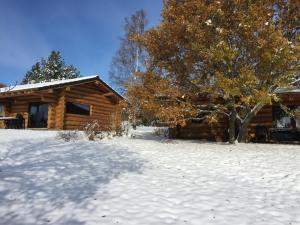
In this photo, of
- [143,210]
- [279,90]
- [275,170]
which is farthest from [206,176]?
[279,90]

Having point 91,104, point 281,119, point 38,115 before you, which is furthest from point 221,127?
point 38,115

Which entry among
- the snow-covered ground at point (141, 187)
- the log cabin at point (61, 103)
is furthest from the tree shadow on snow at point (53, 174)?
the log cabin at point (61, 103)

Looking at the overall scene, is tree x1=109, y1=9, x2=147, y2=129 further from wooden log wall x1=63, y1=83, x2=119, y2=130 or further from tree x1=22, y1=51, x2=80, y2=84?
tree x1=22, y1=51, x2=80, y2=84

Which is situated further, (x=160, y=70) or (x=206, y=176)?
(x=160, y=70)

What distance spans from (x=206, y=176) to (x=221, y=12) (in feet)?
24.7

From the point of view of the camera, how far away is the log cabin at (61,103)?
2264 centimetres

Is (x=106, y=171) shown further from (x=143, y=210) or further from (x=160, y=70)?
(x=160, y=70)

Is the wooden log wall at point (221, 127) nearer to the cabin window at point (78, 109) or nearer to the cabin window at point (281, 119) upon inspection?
the cabin window at point (281, 119)

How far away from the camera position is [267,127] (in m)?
19.0

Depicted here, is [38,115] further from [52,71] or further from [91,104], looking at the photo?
[52,71]

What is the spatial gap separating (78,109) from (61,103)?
1829mm

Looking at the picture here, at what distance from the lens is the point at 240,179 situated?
8930 mm

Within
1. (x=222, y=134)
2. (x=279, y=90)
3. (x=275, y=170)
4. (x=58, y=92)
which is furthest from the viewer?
(x=58, y=92)

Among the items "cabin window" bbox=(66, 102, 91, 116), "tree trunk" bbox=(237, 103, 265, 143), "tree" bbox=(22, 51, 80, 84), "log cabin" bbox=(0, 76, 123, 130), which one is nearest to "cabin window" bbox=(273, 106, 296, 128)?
"tree trunk" bbox=(237, 103, 265, 143)
